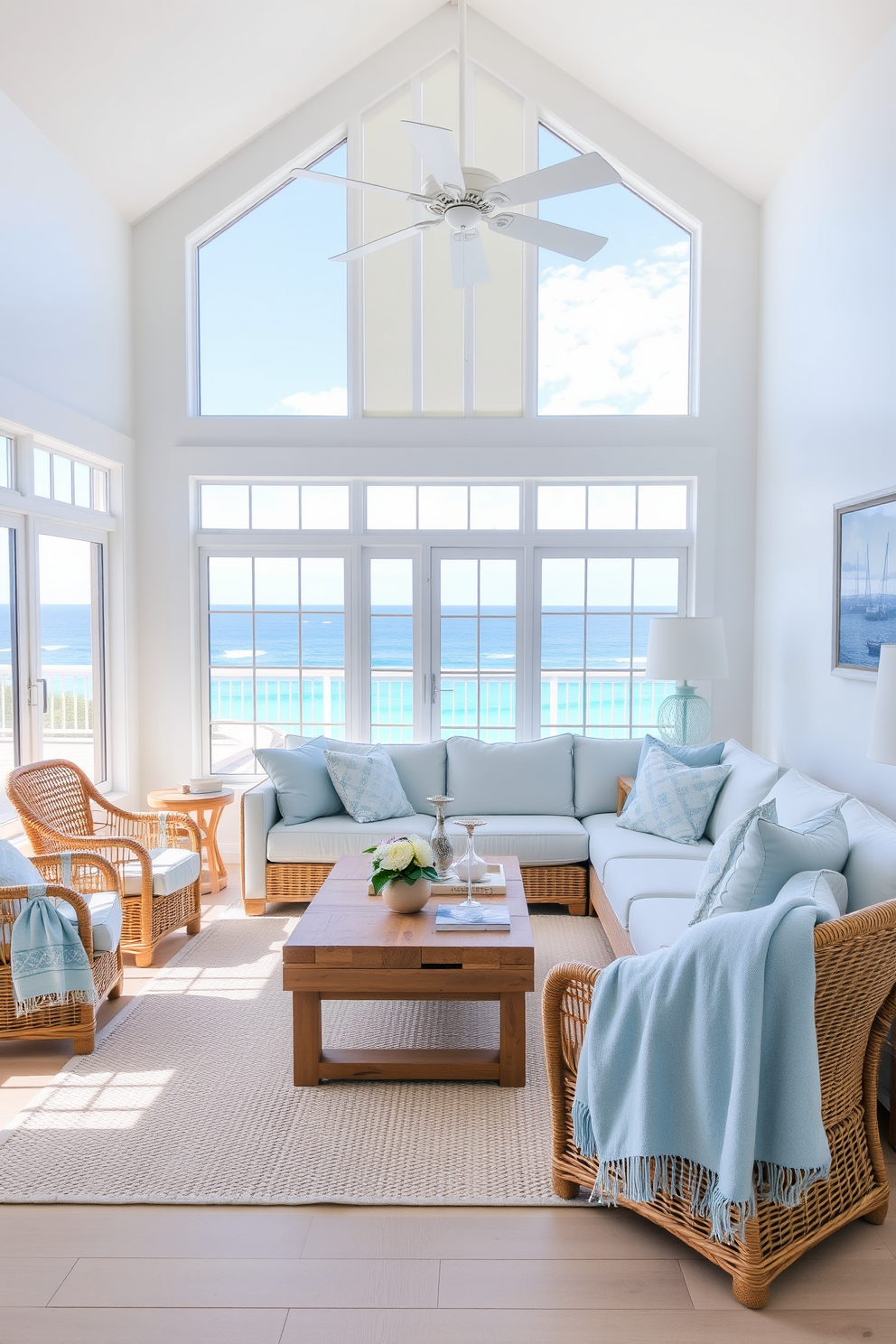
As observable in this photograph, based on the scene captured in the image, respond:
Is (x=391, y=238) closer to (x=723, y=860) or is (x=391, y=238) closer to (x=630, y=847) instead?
(x=723, y=860)

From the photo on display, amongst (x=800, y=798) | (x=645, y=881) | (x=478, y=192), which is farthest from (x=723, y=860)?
(x=478, y=192)

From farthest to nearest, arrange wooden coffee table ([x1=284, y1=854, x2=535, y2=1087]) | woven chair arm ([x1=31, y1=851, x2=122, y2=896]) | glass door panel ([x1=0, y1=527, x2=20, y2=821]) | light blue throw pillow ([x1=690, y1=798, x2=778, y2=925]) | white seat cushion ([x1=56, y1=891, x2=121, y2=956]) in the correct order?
glass door panel ([x1=0, y1=527, x2=20, y2=821])
woven chair arm ([x1=31, y1=851, x2=122, y2=896])
white seat cushion ([x1=56, y1=891, x2=121, y2=956])
wooden coffee table ([x1=284, y1=854, x2=535, y2=1087])
light blue throw pillow ([x1=690, y1=798, x2=778, y2=925])

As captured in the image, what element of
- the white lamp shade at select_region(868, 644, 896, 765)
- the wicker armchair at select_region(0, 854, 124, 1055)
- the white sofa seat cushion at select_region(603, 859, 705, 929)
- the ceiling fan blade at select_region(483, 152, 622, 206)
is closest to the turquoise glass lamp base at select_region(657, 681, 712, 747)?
the white sofa seat cushion at select_region(603, 859, 705, 929)

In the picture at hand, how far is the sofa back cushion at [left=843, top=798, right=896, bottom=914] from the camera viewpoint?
7.93ft

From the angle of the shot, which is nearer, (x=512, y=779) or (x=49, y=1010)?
(x=49, y=1010)

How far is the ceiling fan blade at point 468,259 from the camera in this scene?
11.5ft

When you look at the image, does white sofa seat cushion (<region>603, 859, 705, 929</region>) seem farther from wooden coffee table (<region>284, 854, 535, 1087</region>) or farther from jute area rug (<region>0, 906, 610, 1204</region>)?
wooden coffee table (<region>284, 854, 535, 1087</region>)

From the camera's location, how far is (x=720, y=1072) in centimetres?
201

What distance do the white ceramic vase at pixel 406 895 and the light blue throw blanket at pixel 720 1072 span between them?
4.02 ft

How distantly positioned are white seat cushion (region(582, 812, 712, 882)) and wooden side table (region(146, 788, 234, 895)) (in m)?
2.13

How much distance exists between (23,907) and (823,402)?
167 inches

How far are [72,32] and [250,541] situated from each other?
8.95 ft

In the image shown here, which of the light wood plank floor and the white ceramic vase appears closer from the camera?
the light wood plank floor

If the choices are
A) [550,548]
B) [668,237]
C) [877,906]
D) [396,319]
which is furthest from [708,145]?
[877,906]
